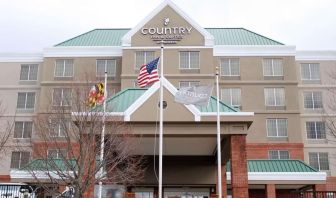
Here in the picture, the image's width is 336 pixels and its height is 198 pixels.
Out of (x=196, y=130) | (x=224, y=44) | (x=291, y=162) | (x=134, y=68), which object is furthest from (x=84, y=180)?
(x=224, y=44)

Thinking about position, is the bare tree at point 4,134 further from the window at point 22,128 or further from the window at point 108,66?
the window at point 108,66

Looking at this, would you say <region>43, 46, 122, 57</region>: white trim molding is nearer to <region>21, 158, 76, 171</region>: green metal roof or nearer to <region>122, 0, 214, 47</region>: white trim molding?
<region>122, 0, 214, 47</region>: white trim molding

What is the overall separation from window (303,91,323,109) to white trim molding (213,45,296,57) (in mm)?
5494

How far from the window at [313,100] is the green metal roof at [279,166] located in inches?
701

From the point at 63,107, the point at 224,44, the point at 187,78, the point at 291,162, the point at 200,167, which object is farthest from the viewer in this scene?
the point at 224,44

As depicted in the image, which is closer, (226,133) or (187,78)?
(226,133)

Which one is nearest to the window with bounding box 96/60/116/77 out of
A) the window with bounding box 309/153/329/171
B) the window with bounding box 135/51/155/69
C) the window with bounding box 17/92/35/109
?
the window with bounding box 135/51/155/69

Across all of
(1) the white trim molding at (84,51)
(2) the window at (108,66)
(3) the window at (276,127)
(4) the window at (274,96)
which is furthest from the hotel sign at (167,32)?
(3) the window at (276,127)

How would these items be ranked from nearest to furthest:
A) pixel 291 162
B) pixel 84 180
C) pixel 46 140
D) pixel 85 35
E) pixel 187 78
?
1. pixel 84 180
2. pixel 46 140
3. pixel 291 162
4. pixel 187 78
5. pixel 85 35

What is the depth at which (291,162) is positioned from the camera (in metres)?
33.2

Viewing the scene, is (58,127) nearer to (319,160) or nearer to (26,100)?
(26,100)

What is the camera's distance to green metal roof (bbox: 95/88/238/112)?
73.4ft

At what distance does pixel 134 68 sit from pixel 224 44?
10.5 m

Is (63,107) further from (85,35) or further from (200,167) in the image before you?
(85,35)
